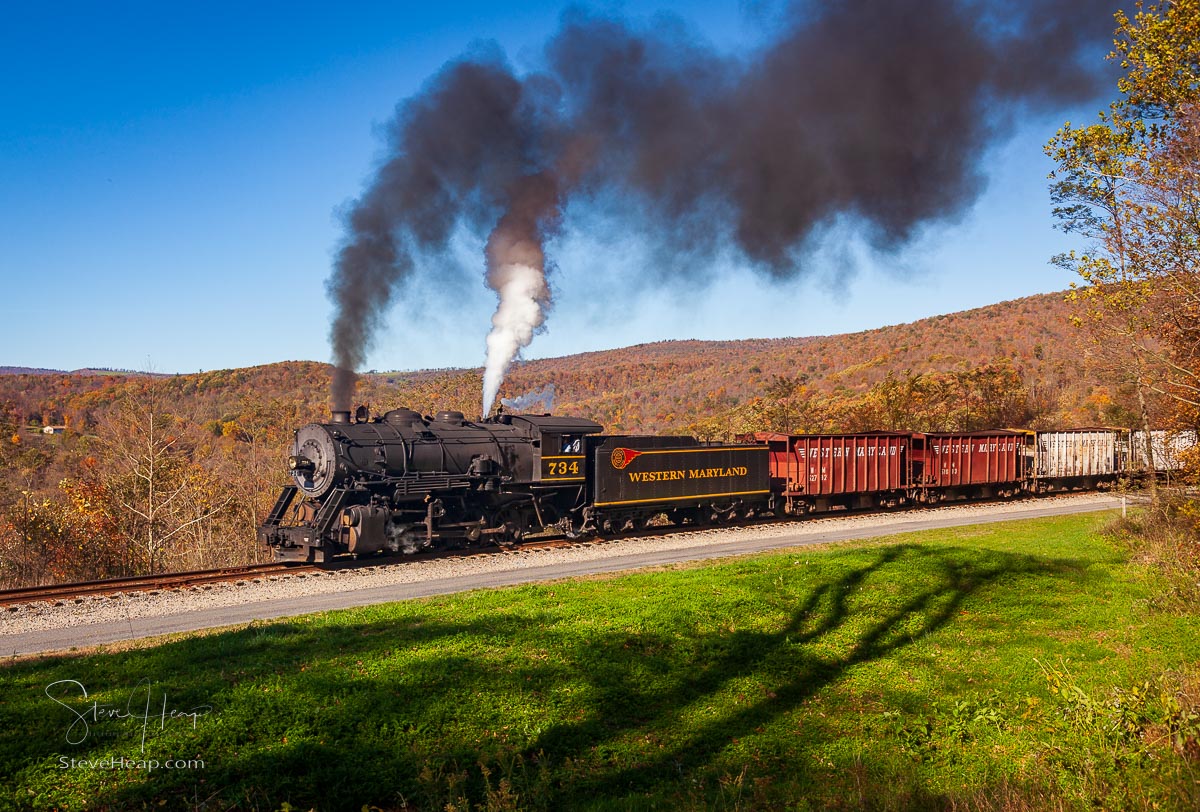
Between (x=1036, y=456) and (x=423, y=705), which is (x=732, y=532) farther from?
(x=1036, y=456)

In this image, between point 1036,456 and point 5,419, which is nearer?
point 1036,456

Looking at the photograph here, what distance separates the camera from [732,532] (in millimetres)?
22062

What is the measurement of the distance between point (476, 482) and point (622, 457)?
4.51 metres

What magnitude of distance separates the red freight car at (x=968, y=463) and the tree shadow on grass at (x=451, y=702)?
60.6 feet

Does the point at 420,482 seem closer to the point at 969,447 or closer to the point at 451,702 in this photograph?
the point at 451,702

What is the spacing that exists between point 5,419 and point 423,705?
5653 centimetres

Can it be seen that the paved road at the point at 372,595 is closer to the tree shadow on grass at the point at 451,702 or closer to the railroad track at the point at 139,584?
the tree shadow on grass at the point at 451,702

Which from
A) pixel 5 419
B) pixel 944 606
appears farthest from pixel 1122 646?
pixel 5 419

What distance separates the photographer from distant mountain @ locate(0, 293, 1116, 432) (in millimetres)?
55906

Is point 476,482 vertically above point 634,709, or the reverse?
point 476,482

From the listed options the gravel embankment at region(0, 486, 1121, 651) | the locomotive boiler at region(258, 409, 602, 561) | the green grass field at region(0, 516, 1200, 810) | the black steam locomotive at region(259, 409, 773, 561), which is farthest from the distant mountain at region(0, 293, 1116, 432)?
the green grass field at region(0, 516, 1200, 810)

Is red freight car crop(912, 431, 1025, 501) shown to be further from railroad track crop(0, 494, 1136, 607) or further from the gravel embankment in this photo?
railroad track crop(0, 494, 1136, 607)

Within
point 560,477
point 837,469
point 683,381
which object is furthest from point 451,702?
point 683,381

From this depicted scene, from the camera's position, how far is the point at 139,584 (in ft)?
47.0
